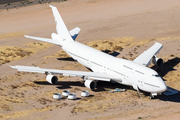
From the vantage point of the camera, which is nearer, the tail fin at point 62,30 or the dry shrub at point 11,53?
the tail fin at point 62,30

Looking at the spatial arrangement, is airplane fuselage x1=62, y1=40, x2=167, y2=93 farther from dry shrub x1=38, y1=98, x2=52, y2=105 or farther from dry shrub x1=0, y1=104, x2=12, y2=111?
dry shrub x1=0, y1=104, x2=12, y2=111

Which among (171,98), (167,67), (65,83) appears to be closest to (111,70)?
(65,83)

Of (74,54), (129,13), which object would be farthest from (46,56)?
(129,13)

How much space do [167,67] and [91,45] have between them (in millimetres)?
23172

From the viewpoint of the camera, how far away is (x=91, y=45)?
78.4 m

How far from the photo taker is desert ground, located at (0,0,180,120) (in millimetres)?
44750

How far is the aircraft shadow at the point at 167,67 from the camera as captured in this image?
60331mm

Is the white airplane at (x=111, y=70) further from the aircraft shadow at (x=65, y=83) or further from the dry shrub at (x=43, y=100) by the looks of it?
the dry shrub at (x=43, y=100)

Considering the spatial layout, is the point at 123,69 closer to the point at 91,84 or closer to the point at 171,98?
the point at 91,84

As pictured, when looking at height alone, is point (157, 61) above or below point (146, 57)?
below

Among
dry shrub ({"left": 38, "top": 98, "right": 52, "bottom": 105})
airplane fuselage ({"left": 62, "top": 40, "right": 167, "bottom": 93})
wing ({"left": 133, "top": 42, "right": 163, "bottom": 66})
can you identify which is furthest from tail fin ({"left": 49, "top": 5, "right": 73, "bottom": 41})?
dry shrub ({"left": 38, "top": 98, "right": 52, "bottom": 105})

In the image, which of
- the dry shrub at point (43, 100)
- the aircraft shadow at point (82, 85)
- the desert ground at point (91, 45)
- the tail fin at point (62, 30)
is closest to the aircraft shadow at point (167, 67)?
the desert ground at point (91, 45)

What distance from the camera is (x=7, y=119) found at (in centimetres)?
4188

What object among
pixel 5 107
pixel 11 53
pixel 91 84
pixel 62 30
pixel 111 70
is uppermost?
pixel 62 30
